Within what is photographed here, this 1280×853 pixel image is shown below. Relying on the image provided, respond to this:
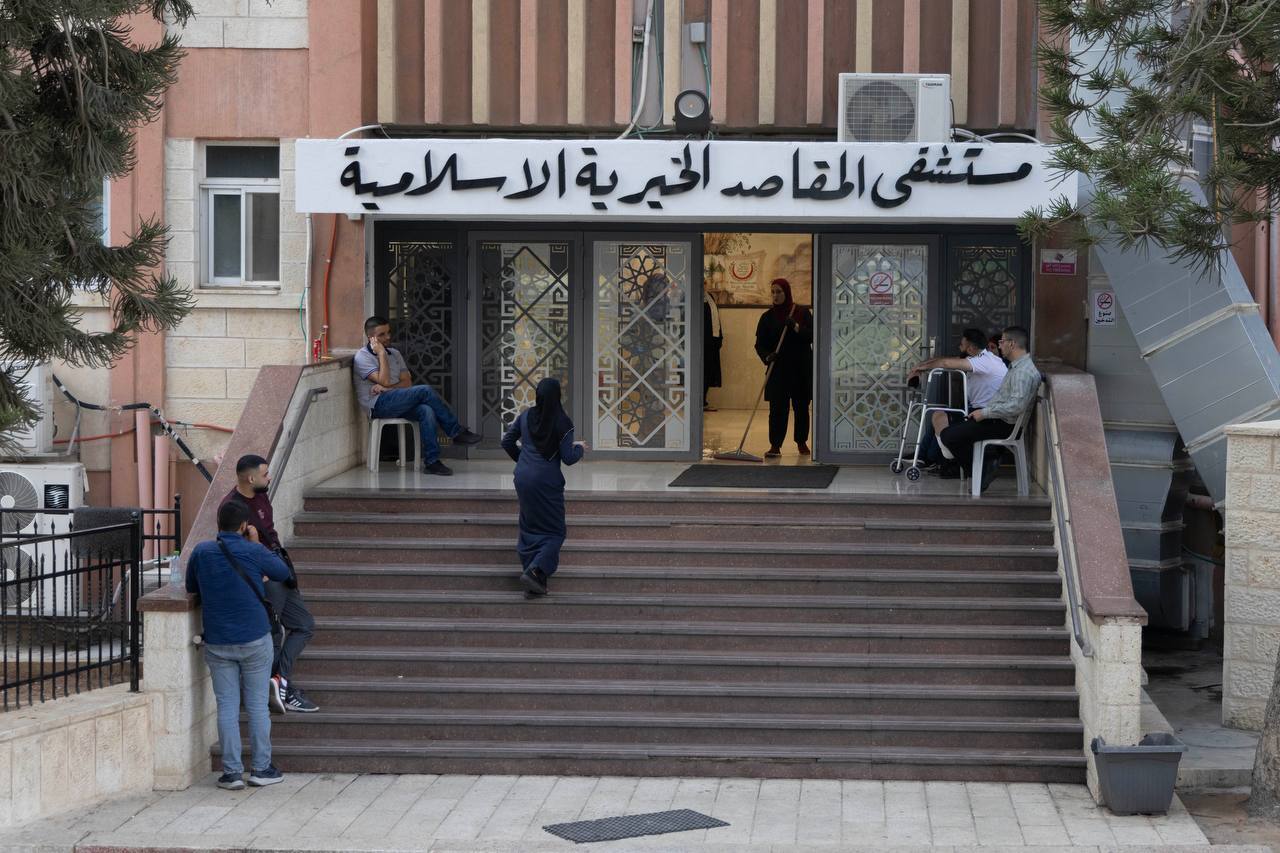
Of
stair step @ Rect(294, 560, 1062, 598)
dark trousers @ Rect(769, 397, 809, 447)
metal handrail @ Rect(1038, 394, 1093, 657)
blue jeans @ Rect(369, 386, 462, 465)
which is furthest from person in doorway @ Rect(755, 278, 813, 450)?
stair step @ Rect(294, 560, 1062, 598)

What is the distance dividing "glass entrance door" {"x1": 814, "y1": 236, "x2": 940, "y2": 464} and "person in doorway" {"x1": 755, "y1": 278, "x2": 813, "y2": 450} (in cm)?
57

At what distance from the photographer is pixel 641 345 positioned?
15.6 meters

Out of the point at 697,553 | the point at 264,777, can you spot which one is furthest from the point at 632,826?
the point at 697,553

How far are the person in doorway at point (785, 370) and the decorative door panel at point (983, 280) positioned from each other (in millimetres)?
1573

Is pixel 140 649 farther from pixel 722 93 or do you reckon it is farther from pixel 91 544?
pixel 722 93

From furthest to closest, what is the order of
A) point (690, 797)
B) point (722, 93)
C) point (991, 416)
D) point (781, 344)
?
point (781, 344) → point (722, 93) → point (991, 416) → point (690, 797)

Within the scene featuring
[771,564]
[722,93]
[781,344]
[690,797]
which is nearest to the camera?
[690,797]

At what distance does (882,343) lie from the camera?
1552 centimetres

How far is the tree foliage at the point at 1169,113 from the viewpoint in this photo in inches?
406

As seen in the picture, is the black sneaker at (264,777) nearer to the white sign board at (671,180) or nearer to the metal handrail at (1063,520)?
the metal handrail at (1063,520)

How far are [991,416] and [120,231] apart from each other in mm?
7960

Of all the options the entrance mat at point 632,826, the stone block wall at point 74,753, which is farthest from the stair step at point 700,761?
the stone block wall at point 74,753

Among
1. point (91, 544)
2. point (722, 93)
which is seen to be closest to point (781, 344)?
point (722, 93)

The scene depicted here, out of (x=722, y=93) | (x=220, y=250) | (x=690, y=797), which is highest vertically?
(x=722, y=93)
